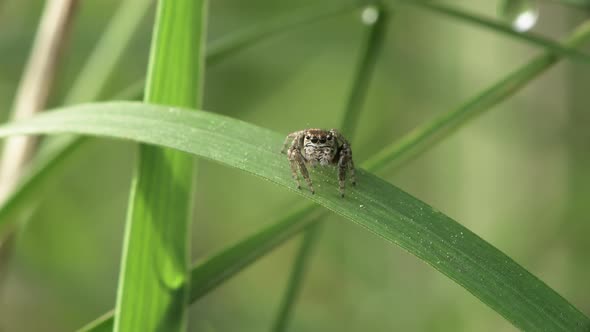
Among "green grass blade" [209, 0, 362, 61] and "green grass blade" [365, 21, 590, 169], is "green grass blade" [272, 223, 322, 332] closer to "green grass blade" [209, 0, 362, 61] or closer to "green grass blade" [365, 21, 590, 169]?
"green grass blade" [365, 21, 590, 169]

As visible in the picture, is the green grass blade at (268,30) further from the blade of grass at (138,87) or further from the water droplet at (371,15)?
the water droplet at (371,15)

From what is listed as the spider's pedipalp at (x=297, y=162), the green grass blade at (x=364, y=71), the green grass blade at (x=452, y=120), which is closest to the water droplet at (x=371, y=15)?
the green grass blade at (x=364, y=71)

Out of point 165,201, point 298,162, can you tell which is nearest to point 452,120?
point 298,162

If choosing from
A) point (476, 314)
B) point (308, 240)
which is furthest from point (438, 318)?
point (308, 240)

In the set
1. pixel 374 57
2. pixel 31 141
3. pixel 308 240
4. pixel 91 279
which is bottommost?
pixel 91 279

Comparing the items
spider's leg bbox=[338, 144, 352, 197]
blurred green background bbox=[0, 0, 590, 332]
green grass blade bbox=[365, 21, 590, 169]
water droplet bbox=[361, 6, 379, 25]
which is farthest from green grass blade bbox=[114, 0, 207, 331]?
blurred green background bbox=[0, 0, 590, 332]

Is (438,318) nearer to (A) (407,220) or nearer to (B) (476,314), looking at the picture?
(B) (476,314)
